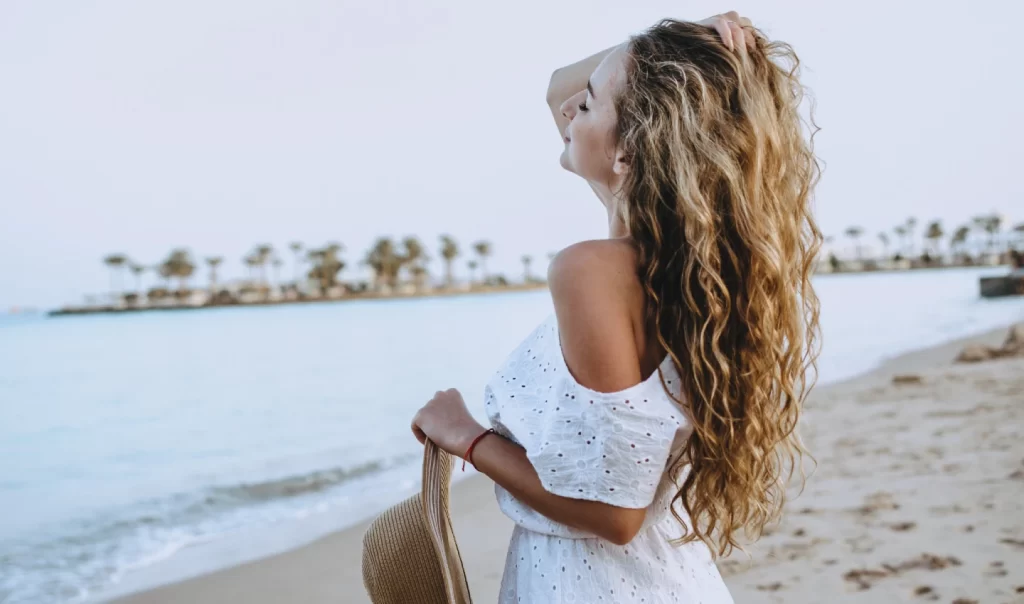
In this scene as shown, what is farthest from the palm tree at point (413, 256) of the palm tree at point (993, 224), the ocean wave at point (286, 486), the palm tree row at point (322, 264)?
the ocean wave at point (286, 486)

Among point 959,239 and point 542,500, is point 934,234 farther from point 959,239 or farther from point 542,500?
point 542,500

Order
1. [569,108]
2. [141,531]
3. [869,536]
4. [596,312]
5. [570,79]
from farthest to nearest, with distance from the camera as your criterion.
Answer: [141,531], [869,536], [570,79], [569,108], [596,312]

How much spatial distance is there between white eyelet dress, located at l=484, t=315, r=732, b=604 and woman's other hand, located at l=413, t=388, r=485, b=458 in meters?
0.05

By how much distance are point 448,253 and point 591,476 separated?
104274mm

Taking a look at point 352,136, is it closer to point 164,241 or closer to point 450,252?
point 164,241

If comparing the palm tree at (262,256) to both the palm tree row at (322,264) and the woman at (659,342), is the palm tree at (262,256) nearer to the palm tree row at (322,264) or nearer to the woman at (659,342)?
the palm tree row at (322,264)

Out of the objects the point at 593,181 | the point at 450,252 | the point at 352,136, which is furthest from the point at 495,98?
the point at 450,252

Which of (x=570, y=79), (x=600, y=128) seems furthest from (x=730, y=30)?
(x=570, y=79)

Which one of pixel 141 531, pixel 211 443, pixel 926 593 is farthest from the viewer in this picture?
pixel 211 443

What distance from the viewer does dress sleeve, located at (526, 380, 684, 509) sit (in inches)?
42.1

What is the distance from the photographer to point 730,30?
1.21 meters

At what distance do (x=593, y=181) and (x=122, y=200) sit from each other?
184ft

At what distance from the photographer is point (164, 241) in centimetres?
8588

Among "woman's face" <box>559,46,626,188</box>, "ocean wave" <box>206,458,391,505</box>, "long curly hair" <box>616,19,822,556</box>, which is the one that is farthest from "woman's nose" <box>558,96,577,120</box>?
"ocean wave" <box>206,458,391,505</box>
